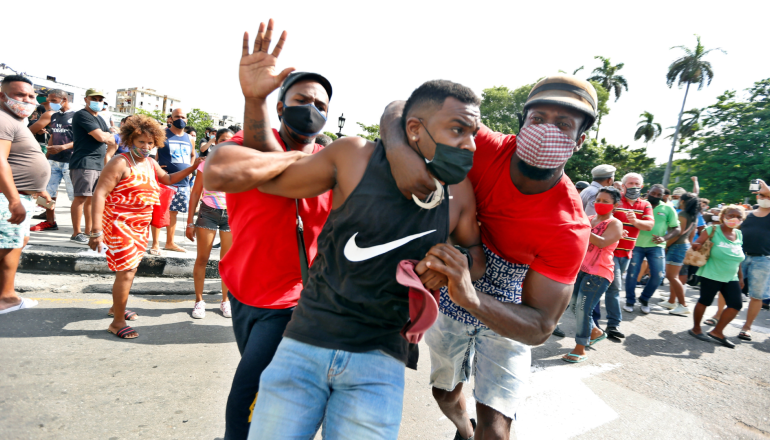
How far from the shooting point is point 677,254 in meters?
7.26

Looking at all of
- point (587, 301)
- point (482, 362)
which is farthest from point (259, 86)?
point (587, 301)

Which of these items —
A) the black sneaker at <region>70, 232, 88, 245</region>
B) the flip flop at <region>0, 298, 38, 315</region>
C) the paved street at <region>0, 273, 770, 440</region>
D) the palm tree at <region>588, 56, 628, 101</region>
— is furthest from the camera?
the palm tree at <region>588, 56, 628, 101</region>

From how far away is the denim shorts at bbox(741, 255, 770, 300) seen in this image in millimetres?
6109

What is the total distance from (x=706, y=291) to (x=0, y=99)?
8438 millimetres

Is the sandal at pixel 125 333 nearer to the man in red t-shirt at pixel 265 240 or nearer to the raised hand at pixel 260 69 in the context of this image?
the man in red t-shirt at pixel 265 240

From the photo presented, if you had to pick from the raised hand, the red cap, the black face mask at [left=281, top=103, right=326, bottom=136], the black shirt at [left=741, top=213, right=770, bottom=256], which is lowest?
the red cap

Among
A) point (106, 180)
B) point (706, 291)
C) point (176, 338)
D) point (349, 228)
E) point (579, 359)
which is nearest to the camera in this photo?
point (349, 228)

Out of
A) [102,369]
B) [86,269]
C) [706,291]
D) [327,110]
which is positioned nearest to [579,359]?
[706,291]

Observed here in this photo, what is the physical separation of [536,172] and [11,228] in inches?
176

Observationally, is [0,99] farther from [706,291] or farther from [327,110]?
[706,291]

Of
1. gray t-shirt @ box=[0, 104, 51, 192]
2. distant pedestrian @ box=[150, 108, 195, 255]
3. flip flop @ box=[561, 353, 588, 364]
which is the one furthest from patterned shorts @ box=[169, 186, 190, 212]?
flip flop @ box=[561, 353, 588, 364]

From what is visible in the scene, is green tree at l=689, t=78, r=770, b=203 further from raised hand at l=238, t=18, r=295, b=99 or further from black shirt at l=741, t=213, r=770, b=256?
raised hand at l=238, t=18, r=295, b=99

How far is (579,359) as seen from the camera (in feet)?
15.0

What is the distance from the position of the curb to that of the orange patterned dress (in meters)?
2.10
